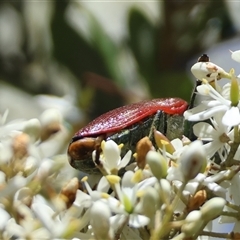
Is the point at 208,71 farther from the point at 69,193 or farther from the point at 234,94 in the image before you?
the point at 69,193

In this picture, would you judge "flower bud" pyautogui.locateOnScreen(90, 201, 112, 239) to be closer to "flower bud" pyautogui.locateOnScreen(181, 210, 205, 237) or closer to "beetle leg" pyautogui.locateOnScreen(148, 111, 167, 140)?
"flower bud" pyautogui.locateOnScreen(181, 210, 205, 237)

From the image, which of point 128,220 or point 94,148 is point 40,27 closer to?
point 94,148

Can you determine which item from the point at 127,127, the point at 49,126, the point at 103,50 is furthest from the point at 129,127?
the point at 103,50

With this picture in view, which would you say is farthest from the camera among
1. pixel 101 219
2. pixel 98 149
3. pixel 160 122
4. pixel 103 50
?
pixel 103 50

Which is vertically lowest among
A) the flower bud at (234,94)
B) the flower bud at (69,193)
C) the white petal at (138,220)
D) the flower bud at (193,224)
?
the flower bud at (193,224)

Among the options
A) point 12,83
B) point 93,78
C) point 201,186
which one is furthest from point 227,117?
point 12,83

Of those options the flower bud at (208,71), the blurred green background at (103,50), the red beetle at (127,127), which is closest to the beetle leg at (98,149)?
the red beetle at (127,127)

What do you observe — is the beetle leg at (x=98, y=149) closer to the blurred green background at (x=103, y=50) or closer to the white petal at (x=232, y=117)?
the white petal at (x=232, y=117)

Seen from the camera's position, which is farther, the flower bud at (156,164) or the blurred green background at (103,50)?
the blurred green background at (103,50)
